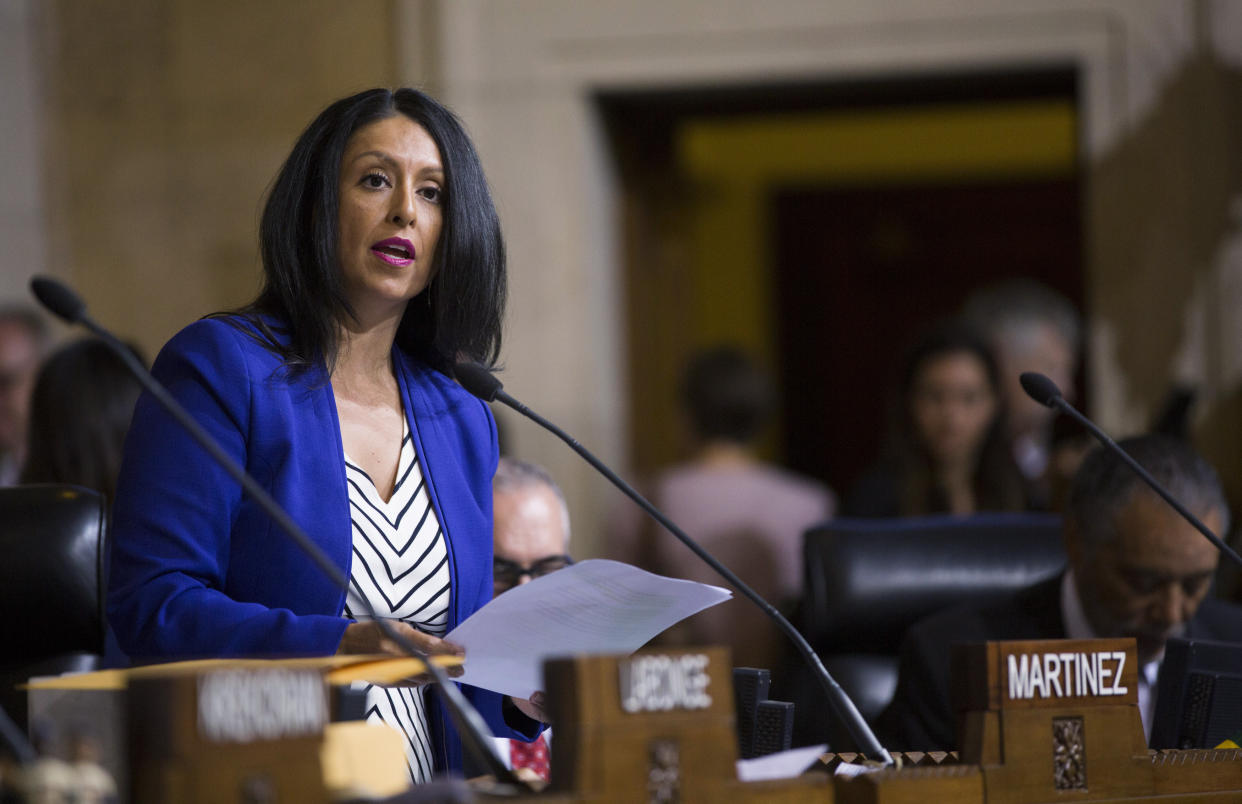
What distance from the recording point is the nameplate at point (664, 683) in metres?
1.27

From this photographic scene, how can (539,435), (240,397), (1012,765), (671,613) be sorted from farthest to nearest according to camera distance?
(539,435)
(240,397)
(671,613)
(1012,765)

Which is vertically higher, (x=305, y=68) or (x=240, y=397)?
(x=305, y=68)

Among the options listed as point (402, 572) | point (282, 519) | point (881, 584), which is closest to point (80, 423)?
point (402, 572)

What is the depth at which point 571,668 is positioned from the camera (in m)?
1.25

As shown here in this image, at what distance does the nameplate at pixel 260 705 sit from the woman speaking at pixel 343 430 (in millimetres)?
409

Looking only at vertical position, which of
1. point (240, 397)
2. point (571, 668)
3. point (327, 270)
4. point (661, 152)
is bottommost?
point (571, 668)

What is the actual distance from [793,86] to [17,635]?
3362mm

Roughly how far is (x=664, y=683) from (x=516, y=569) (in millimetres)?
1245

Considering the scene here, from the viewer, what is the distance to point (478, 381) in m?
1.94

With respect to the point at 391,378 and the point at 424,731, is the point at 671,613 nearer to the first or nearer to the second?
the point at 424,731

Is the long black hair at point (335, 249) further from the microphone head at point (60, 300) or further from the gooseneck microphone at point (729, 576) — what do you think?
the microphone head at point (60, 300)

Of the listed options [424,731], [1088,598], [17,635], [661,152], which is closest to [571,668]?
[424,731]

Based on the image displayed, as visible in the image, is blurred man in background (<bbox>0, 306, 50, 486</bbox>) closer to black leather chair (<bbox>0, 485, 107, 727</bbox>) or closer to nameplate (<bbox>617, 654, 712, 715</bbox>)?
black leather chair (<bbox>0, 485, 107, 727</bbox>)

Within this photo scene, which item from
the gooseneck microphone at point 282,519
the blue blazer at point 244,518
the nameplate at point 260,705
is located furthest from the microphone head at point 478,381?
the nameplate at point 260,705
